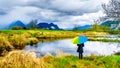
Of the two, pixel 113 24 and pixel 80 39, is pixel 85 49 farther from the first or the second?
pixel 80 39

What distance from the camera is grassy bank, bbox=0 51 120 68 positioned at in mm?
16625

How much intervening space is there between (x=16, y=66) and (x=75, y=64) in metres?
4.56

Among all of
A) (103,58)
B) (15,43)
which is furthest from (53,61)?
(15,43)

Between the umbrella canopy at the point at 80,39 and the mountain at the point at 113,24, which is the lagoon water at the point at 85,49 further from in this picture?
the umbrella canopy at the point at 80,39

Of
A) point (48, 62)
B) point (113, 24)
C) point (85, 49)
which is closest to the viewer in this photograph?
point (48, 62)

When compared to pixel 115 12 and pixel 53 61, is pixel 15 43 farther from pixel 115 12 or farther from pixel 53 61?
pixel 53 61

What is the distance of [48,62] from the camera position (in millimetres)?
20234

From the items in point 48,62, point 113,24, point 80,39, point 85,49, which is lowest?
point 85,49

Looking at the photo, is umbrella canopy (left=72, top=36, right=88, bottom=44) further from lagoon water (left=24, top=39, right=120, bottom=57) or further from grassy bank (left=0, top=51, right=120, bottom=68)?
lagoon water (left=24, top=39, right=120, bottom=57)

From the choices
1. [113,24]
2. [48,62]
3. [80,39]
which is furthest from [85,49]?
[48,62]

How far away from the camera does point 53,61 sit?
20.4 metres

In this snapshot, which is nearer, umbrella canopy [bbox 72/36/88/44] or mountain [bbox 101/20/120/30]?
umbrella canopy [bbox 72/36/88/44]

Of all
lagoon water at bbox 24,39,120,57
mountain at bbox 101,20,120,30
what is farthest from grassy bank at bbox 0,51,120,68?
lagoon water at bbox 24,39,120,57

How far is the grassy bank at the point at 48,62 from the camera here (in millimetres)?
16625
